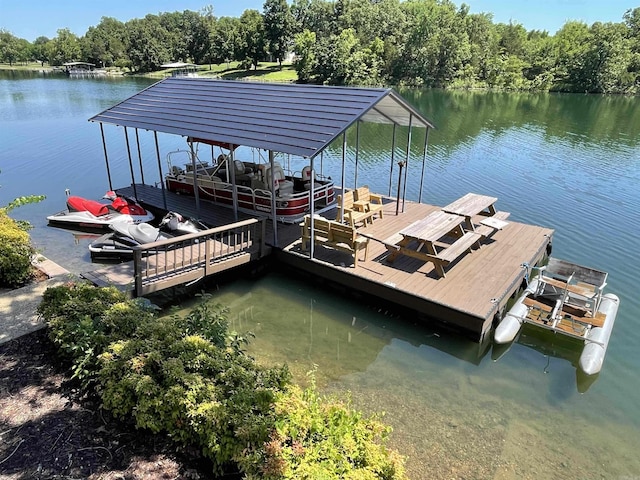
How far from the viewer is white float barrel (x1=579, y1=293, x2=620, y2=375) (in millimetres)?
6898

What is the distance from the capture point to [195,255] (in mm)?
9109

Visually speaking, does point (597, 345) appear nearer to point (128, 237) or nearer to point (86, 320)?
point (86, 320)

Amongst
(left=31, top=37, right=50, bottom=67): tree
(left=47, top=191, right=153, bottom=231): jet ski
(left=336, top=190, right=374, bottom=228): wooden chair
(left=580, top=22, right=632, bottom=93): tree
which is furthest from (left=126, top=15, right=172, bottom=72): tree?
(left=336, top=190, right=374, bottom=228): wooden chair

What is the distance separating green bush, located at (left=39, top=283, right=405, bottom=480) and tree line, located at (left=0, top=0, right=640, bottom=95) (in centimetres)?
5698

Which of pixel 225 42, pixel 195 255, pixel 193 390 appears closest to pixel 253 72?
pixel 225 42

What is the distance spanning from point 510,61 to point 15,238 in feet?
234

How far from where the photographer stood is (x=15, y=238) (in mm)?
7641

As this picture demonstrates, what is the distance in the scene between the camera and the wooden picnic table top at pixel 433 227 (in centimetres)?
872

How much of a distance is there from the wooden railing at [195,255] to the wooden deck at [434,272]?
2.22ft

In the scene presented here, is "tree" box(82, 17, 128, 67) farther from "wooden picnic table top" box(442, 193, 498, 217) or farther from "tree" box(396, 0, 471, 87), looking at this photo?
"wooden picnic table top" box(442, 193, 498, 217)

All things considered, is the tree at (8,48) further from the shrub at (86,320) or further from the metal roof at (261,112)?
the shrub at (86,320)

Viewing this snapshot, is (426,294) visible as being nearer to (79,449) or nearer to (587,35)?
(79,449)

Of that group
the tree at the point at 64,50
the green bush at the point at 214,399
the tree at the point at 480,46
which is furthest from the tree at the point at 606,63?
the tree at the point at 64,50

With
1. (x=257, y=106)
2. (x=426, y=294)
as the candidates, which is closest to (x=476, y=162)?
(x=257, y=106)
